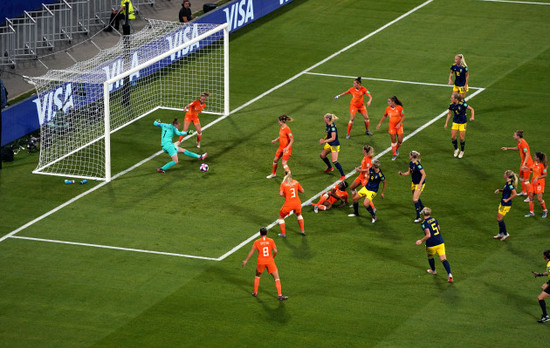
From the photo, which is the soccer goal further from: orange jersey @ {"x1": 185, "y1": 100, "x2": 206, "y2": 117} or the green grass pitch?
orange jersey @ {"x1": 185, "y1": 100, "x2": 206, "y2": 117}

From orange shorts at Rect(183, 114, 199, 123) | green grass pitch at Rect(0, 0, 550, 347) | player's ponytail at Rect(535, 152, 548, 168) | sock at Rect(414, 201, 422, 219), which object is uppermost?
player's ponytail at Rect(535, 152, 548, 168)

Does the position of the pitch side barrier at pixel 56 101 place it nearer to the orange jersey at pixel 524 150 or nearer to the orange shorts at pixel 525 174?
the orange jersey at pixel 524 150

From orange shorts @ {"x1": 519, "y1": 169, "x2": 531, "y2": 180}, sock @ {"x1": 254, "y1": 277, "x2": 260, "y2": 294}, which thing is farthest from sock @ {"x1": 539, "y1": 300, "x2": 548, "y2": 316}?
orange shorts @ {"x1": 519, "y1": 169, "x2": 531, "y2": 180}

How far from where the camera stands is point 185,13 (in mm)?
46312

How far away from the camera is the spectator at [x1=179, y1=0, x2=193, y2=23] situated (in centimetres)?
4612

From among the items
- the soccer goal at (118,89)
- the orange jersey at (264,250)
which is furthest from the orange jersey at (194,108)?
the orange jersey at (264,250)

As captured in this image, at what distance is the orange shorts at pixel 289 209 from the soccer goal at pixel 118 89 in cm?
715

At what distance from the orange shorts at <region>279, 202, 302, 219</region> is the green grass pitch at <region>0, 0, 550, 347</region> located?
785mm

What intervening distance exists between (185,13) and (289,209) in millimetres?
18594

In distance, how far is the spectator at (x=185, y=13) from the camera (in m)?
46.1

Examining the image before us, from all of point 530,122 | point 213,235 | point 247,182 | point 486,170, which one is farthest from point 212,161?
point 530,122

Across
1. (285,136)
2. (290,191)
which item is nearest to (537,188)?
(290,191)

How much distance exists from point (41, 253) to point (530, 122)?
17.4m

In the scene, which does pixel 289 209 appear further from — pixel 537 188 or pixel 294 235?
pixel 537 188
